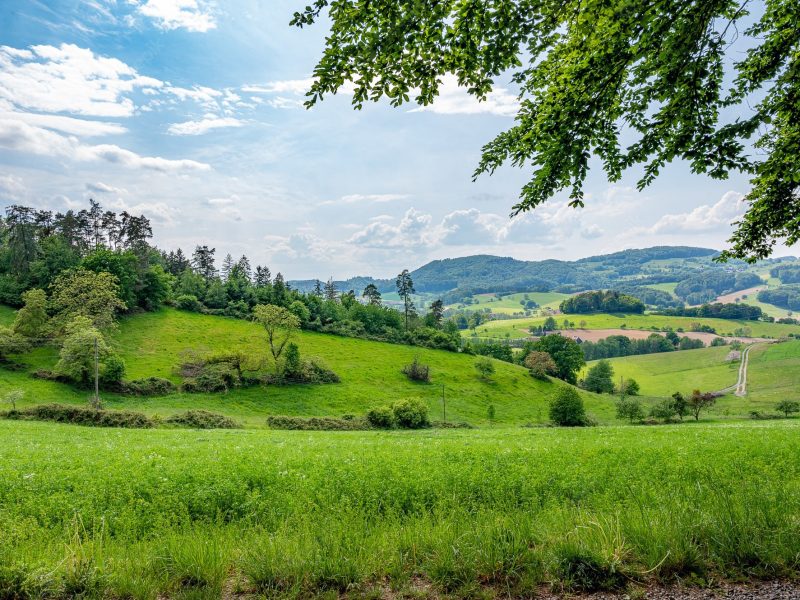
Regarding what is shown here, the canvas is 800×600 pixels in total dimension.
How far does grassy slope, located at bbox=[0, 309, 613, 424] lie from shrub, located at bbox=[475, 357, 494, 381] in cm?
130

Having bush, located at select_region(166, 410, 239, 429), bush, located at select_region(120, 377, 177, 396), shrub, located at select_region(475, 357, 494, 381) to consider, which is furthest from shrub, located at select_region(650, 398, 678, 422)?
bush, located at select_region(120, 377, 177, 396)

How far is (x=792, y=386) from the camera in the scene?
96.0 meters

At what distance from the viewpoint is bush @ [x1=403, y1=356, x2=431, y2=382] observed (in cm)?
7931

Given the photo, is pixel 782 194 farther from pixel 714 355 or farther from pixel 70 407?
pixel 714 355

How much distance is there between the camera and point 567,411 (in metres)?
54.5

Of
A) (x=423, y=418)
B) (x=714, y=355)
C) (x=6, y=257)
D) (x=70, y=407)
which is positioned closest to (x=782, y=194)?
(x=423, y=418)

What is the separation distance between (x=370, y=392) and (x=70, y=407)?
40.4 metres

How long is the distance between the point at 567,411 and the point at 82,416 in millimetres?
53215

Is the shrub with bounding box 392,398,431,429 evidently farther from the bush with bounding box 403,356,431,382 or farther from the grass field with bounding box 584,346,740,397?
the grass field with bounding box 584,346,740,397

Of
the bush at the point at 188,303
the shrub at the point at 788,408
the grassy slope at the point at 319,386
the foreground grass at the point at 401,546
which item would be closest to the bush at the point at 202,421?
the grassy slope at the point at 319,386

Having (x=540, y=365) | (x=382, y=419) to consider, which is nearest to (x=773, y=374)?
(x=540, y=365)

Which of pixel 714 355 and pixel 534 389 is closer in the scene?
pixel 534 389

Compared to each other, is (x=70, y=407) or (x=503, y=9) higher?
(x=503, y=9)

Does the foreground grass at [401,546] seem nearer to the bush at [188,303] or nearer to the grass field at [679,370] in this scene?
the bush at [188,303]
